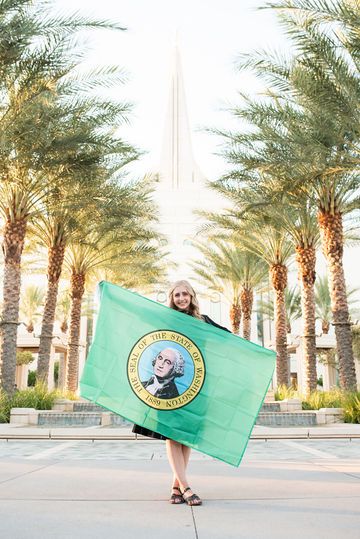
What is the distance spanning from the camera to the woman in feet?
12.6

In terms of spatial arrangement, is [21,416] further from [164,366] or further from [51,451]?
[164,366]

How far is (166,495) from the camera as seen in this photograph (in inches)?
166

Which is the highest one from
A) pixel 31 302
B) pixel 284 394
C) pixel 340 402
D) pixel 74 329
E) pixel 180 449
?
pixel 31 302

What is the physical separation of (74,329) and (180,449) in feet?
61.4

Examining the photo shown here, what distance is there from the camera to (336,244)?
15.4m

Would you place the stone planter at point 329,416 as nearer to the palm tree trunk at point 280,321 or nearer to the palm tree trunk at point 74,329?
the palm tree trunk at point 280,321

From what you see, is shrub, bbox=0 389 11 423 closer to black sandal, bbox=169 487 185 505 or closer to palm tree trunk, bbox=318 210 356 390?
palm tree trunk, bbox=318 210 356 390

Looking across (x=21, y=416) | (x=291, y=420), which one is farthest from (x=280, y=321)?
(x=21, y=416)

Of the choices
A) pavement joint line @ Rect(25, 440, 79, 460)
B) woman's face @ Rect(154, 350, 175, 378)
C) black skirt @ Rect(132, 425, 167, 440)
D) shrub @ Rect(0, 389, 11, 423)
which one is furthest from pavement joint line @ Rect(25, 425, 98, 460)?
shrub @ Rect(0, 389, 11, 423)

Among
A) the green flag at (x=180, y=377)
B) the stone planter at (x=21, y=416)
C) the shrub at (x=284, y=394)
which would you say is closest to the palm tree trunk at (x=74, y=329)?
the shrub at (x=284, y=394)

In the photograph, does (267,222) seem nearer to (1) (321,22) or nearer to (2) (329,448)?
(1) (321,22)

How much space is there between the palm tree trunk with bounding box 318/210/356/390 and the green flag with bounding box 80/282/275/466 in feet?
37.2

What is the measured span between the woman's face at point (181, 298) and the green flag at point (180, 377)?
10 cm

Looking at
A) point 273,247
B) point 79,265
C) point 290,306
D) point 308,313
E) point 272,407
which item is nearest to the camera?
point 272,407
